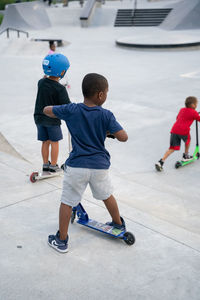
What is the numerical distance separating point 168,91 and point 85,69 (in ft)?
16.1

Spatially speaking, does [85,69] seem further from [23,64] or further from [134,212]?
[134,212]

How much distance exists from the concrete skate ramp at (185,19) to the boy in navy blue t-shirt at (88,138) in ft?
84.4

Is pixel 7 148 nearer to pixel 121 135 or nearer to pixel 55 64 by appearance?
pixel 55 64

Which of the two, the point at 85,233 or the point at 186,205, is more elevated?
the point at 85,233

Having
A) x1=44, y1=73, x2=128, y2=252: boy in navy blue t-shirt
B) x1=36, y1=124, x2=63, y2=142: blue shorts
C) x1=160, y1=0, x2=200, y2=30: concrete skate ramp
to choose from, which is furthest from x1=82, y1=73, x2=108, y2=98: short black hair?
x1=160, y1=0, x2=200, y2=30: concrete skate ramp

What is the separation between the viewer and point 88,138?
2.85 meters

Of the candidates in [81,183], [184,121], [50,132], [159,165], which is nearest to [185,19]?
[184,121]

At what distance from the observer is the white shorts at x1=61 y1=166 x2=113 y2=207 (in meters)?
2.87

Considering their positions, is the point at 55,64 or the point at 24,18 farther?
the point at 24,18

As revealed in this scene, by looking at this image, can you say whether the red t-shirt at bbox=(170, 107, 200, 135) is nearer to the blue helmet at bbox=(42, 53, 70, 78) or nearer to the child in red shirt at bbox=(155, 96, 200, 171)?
the child in red shirt at bbox=(155, 96, 200, 171)

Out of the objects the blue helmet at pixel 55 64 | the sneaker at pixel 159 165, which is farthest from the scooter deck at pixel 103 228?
the sneaker at pixel 159 165

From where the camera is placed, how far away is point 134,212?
12.8 feet

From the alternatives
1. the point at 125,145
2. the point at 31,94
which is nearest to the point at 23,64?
the point at 31,94

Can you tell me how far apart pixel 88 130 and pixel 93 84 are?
0.38 meters
